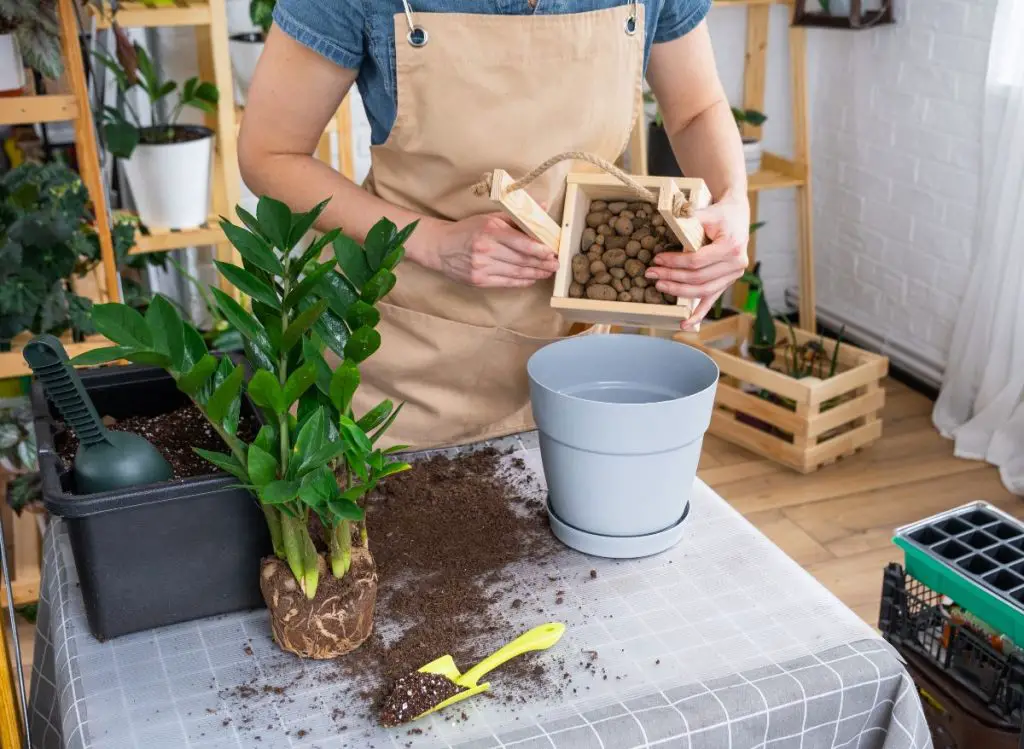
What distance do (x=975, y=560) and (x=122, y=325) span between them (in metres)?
1.39

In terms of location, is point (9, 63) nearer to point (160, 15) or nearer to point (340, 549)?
point (160, 15)

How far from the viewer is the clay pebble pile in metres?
1.32

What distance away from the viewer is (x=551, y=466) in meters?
1.19

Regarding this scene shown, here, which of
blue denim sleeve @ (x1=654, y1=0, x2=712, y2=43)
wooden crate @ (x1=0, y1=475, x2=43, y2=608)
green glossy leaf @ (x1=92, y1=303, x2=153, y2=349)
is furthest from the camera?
wooden crate @ (x1=0, y1=475, x2=43, y2=608)

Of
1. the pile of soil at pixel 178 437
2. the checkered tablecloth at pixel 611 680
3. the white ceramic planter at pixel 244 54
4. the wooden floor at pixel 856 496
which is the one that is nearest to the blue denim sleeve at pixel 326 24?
the pile of soil at pixel 178 437

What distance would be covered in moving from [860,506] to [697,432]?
196 centimetres

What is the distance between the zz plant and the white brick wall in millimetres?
2721

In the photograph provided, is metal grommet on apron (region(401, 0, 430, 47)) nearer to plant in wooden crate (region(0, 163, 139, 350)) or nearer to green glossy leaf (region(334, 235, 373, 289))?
green glossy leaf (region(334, 235, 373, 289))

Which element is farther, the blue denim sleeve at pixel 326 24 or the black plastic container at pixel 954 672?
the black plastic container at pixel 954 672

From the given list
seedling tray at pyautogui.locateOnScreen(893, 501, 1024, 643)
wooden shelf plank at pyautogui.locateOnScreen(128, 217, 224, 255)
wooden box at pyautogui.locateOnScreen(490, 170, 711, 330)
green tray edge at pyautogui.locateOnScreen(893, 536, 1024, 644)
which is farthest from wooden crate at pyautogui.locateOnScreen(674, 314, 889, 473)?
wooden box at pyautogui.locateOnScreen(490, 170, 711, 330)

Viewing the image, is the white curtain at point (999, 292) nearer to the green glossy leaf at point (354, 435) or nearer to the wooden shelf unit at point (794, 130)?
the wooden shelf unit at point (794, 130)

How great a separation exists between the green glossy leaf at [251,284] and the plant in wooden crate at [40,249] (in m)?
1.16

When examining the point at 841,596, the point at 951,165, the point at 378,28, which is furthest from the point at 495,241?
the point at 951,165

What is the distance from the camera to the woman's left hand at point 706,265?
4.25 ft
